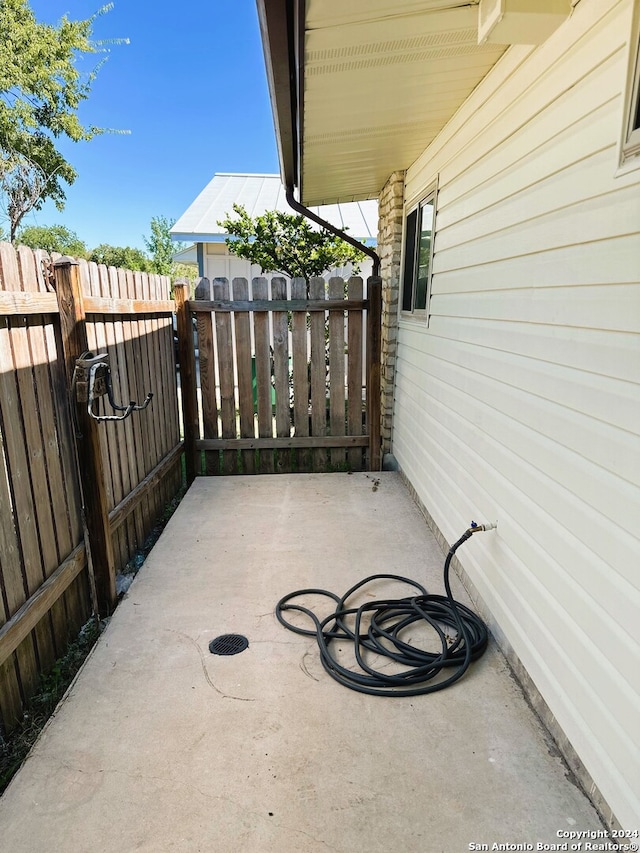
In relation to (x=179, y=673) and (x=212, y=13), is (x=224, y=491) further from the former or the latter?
(x=212, y=13)

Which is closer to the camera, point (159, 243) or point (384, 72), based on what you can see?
point (384, 72)

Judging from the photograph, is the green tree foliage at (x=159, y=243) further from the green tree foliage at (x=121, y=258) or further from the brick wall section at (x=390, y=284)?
the brick wall section at (x=390, y=284)

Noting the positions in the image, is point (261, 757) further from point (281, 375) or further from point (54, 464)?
point (281, 375)

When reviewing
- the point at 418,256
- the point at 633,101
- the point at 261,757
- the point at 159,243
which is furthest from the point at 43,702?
the point at 159,243

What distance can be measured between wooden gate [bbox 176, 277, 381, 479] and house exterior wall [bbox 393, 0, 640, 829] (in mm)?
1805

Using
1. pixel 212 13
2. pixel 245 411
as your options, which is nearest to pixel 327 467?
pixel 245 411

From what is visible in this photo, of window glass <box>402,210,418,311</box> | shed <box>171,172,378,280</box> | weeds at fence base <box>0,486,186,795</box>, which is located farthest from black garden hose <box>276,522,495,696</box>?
shed <box>171,172,378,280</box>

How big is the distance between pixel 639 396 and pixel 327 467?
3.60 m

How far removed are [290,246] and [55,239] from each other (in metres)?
22.1

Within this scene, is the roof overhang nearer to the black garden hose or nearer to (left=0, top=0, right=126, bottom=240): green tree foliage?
the black garden hose

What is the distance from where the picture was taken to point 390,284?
4508mm

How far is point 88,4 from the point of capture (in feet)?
41.8

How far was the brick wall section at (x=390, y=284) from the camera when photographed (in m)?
4.45

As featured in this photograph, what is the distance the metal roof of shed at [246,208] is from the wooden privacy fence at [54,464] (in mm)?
7906
